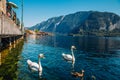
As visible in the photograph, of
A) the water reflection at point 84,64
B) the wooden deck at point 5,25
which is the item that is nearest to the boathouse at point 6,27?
the wooden deck at point 5,25

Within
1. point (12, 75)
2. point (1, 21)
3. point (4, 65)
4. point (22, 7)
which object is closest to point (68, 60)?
point (4, 65)

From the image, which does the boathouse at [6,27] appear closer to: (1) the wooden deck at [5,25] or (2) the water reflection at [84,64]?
(1) the wooden deck at [5,25]

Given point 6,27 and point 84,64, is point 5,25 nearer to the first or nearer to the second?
point 6,27

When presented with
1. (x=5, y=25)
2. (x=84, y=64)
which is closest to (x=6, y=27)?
(x=5, y=25)

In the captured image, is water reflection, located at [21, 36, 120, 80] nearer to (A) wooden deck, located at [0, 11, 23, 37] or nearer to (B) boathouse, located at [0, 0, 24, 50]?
(B) boathouse, located at [0, 0, 24, 50]

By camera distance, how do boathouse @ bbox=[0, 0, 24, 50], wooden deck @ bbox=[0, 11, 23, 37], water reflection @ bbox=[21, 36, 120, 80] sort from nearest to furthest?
wooden deck @ bbox=[0, 11, 23, 37], boathouse @ bbox=[0, 0, 24, 50], water reflection @ bbox=[21, 36, 120, 80]

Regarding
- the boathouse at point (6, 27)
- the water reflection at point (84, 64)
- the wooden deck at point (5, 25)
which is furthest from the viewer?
the water reflection at point (84, 64)

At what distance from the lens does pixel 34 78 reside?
2516 centimetres

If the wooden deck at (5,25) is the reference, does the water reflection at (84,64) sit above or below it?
below

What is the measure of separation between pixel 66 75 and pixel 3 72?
741cm

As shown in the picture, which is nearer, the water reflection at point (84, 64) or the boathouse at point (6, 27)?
the boathouse at point (6, 27)

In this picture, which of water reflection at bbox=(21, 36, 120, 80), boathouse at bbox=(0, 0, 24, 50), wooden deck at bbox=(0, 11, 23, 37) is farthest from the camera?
water reflection at bbox=(21, 36, 120, 80)

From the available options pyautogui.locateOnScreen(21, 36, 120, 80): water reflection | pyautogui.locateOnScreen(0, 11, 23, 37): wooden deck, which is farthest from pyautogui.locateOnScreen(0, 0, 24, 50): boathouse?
pyautogui.locateOnScreen(21, 36, 120, 80): water reflection

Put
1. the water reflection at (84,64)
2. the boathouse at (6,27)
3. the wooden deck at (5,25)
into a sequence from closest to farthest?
the wooden deck at (5,25), the boathouse at (6,27), the water reflection at (84,64)
